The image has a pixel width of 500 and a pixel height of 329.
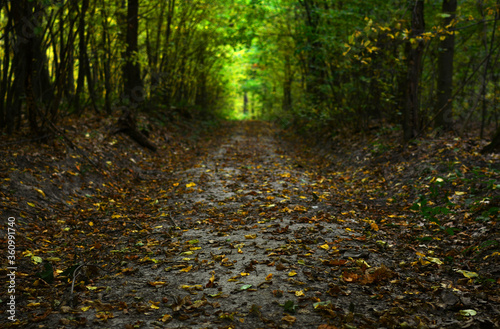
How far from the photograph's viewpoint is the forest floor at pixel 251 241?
3.11 m

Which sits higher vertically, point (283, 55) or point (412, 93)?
point (283, 55)

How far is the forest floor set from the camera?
3.11 meters

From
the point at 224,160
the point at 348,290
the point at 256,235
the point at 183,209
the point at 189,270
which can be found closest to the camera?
the point at 348,290

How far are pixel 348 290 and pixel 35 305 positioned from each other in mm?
2970

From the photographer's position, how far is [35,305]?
10.5 feet

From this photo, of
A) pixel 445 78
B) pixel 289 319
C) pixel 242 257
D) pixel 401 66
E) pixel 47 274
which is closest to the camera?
pixel 289 319

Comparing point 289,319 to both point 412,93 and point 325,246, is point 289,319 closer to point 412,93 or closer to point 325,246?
point 325,246

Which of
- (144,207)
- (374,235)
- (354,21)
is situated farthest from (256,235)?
(354,21)

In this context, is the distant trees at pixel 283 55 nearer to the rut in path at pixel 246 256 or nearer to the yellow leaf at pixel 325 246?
the rut in path at pixel 246 256

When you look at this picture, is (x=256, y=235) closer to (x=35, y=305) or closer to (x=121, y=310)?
(x=121, y=310)

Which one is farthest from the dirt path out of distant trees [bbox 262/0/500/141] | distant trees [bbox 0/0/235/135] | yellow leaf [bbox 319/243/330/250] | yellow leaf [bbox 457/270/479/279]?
distant trees [bbox 0/0/235/135]

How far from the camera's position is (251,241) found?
4.76m

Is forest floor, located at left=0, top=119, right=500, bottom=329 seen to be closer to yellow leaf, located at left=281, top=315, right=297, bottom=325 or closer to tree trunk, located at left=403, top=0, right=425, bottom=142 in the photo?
yellow leaf, located at left=281, top=315, right=297, bottom=325

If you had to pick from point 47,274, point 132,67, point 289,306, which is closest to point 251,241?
point 289,306
